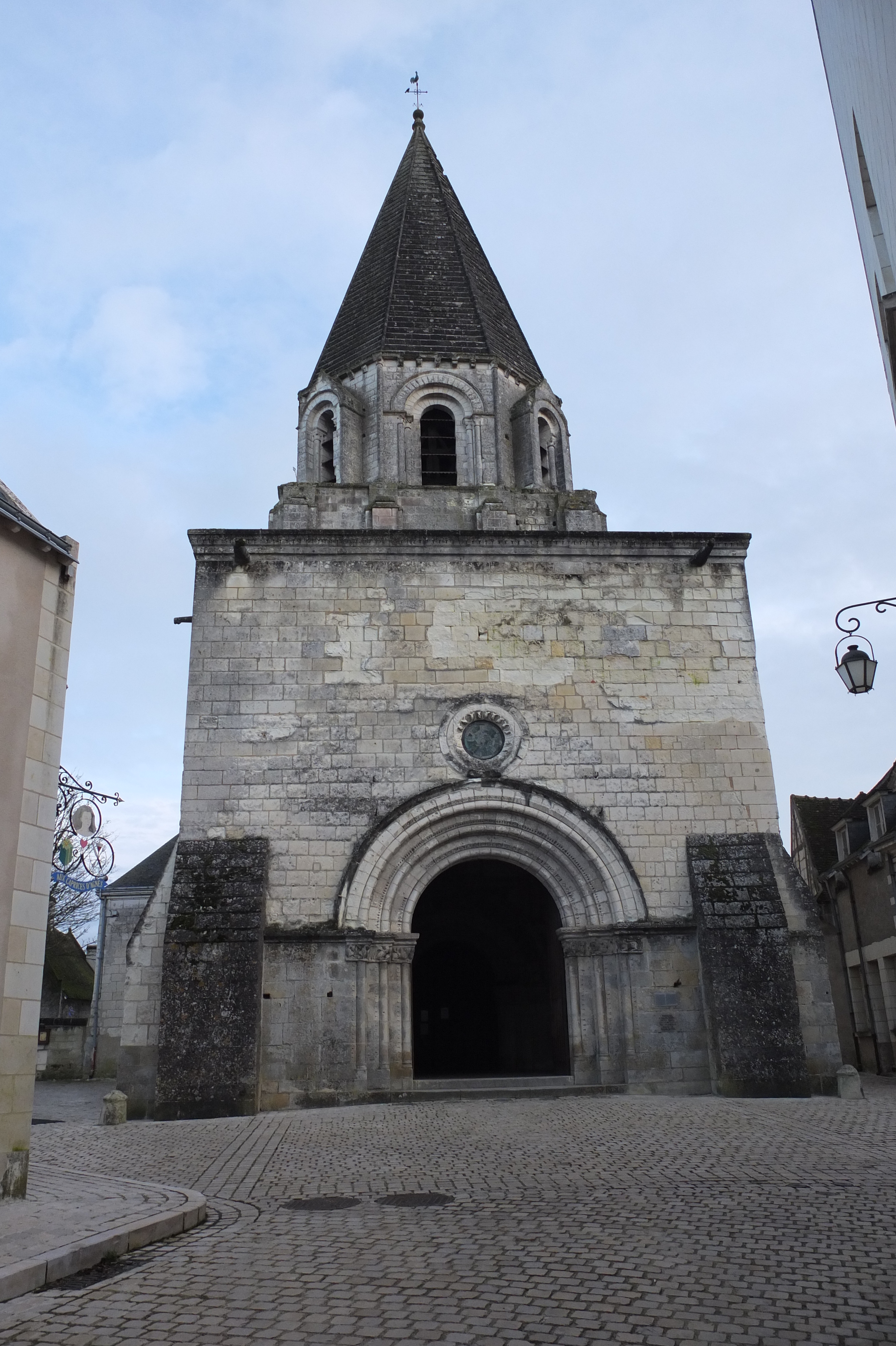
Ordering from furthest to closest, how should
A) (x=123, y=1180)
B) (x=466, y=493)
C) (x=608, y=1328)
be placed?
1. (x=466, y=493)
2. (x=123, y=1180)
3. (x=608, y=1328)

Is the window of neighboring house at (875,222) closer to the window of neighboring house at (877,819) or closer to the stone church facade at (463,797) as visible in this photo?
the stone church facade at (463,797)

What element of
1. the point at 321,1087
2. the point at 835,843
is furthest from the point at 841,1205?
the point at 835,843

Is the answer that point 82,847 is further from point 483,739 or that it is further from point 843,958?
point 843,958

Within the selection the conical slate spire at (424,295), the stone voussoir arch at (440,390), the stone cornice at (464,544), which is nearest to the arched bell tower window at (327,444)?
the conical slate spire at (424,295)

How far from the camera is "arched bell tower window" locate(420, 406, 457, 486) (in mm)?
16266

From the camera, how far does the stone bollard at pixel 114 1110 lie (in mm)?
10992

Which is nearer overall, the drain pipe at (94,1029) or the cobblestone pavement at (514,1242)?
the cobblestone pavement at (514,1242)

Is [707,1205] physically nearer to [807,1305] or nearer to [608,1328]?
[807,1305]

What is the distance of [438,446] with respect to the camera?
16.5 m

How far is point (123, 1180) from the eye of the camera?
7082 mm

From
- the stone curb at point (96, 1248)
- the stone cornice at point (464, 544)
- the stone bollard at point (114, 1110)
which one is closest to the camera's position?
the stone curb at point (96, 1248)

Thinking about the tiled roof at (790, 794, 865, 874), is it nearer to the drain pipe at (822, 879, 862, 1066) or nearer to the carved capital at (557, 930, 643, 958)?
the drain pipe at (822, 879, 862, 1066)

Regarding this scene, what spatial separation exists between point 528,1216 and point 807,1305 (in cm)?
201

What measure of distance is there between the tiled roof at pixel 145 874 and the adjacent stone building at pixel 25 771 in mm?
15248
